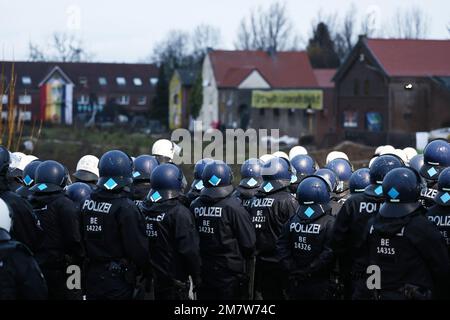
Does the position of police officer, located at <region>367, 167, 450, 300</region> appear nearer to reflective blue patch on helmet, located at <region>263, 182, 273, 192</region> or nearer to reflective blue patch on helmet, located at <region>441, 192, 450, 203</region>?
reflective blue patch on helmet, located at <region>441, 192, 450, 203</region>

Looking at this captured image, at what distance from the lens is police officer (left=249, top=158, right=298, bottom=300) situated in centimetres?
1020

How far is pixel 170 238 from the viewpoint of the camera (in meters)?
9.02

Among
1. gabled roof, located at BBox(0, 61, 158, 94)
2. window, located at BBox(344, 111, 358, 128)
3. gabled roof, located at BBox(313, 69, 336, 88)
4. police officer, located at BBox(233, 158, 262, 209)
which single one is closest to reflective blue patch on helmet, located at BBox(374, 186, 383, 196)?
police officer, located at BBox(233, 158, 262, 209)

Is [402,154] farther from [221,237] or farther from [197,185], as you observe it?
[221,237]

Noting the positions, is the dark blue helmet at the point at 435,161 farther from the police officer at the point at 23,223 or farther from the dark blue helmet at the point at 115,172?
the police officer at the point at 23,223

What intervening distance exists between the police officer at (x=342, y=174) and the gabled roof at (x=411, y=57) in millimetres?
38227

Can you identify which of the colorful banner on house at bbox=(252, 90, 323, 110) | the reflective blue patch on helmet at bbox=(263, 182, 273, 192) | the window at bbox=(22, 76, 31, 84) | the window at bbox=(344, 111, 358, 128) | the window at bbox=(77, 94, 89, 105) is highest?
the window at bbox=(22, 76, 31, 84)

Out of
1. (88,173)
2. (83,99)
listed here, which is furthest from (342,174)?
(83,99)

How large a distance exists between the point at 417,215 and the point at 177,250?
9.07 feet

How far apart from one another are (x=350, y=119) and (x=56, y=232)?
50582mm

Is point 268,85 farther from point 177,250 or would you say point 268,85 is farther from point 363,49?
point 177,250

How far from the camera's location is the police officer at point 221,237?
31.0 feet

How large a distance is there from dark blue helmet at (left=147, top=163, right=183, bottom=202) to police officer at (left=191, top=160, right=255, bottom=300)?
495 millimetres

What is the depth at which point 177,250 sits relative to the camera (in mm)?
8930
